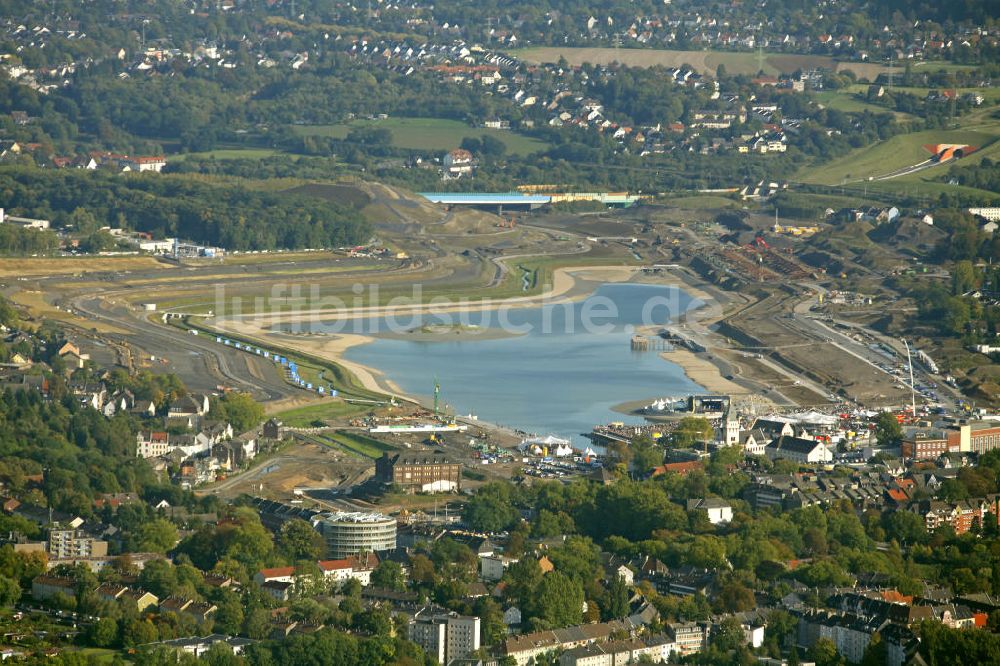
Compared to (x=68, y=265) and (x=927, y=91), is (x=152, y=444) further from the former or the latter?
(x=927, y=91)

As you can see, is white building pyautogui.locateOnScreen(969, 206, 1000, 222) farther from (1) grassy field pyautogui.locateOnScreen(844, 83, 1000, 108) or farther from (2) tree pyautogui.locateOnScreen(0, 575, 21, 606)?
(2) tree pyautogui.locateOnScreen(0, 575, 21, 606)

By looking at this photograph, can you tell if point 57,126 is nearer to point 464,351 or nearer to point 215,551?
point 464,351

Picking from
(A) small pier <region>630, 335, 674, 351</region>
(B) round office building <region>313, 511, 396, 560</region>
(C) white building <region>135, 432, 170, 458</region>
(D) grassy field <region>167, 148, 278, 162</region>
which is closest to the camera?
(B) round office building <region>313, 511, 396, 560</region>

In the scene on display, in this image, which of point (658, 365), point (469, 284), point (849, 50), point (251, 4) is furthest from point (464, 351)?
point (251, 4)

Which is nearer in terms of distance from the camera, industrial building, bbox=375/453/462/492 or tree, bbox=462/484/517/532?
tree, bbox=462/484/517/532

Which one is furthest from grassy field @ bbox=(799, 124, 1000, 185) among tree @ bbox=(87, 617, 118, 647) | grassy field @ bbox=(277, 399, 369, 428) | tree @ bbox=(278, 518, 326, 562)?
tree @ bbox=(87, 617, 118, 647)

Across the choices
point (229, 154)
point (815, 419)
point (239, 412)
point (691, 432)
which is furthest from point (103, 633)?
point (229, 154)
